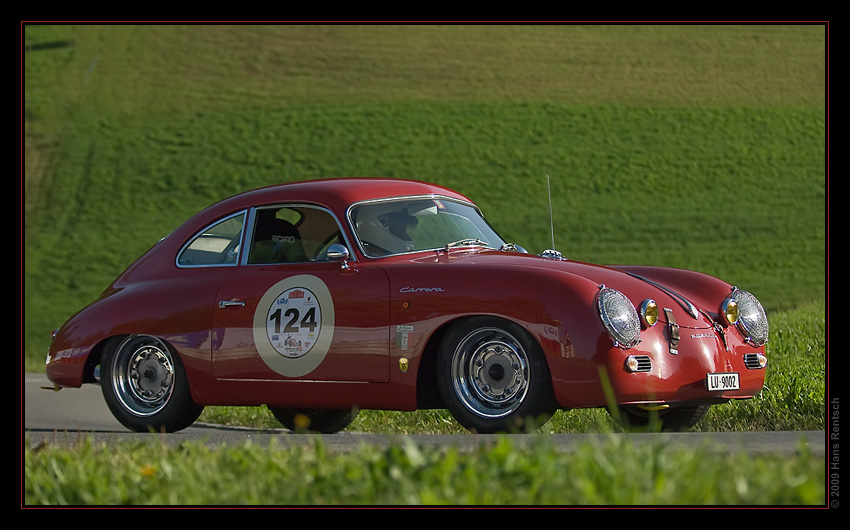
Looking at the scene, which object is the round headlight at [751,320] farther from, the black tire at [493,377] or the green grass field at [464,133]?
the green grass field at [464,133]

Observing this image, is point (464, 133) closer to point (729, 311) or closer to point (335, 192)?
point (335, 192)

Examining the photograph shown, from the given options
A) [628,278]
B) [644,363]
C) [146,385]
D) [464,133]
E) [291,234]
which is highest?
[464,133]

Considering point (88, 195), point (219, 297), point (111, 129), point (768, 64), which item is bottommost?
point (219, 297)

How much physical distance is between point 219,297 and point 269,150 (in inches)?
1190

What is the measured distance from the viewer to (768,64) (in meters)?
43.1

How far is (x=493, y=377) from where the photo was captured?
6.43 metres

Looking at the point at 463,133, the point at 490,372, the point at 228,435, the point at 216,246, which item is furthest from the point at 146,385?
the point at 463,133

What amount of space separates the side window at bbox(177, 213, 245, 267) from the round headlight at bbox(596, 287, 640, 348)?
293cm

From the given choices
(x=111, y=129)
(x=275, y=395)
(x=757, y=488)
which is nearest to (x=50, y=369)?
(x=275, y=395)

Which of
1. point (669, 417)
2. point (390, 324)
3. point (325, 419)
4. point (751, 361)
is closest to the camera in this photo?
point (390, 324)

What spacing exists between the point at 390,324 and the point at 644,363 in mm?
1593

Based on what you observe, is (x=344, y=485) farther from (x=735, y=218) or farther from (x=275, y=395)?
(x=735, y=218)

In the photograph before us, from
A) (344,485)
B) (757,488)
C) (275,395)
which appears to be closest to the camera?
(757,488)

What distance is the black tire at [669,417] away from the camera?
25.6 ft
